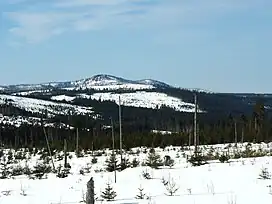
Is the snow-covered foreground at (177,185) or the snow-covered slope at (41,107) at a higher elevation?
the snow-covered slope at (41,107)

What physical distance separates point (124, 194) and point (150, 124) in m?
117

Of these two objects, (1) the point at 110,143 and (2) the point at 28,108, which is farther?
(2) the point at 28,108

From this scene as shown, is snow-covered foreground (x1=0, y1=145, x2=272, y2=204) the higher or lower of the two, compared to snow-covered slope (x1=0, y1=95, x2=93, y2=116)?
lower

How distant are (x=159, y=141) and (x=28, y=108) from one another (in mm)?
121387

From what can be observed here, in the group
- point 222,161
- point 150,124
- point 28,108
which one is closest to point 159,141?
point 222,161

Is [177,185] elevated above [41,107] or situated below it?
below

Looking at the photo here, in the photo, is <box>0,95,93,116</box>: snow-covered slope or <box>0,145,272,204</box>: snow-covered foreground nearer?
<box>0,145,272,204</box>: snow-covered foreground

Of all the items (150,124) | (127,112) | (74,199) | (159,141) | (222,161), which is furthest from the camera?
(127,112)

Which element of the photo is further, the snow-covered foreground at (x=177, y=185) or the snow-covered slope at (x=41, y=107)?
the snow-covered slope at (x=41, y=107)

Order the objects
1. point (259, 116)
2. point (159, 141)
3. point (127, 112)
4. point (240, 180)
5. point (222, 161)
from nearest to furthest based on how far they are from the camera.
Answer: point (240, 180) → point (222, 161) → point (159, 141) → point (259, 116) → point (127, 112)

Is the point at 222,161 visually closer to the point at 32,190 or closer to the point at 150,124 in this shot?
the point at 32,190

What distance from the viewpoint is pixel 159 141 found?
199 feet

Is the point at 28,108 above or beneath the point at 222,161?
above

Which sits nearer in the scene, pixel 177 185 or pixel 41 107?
pixel 177 185
